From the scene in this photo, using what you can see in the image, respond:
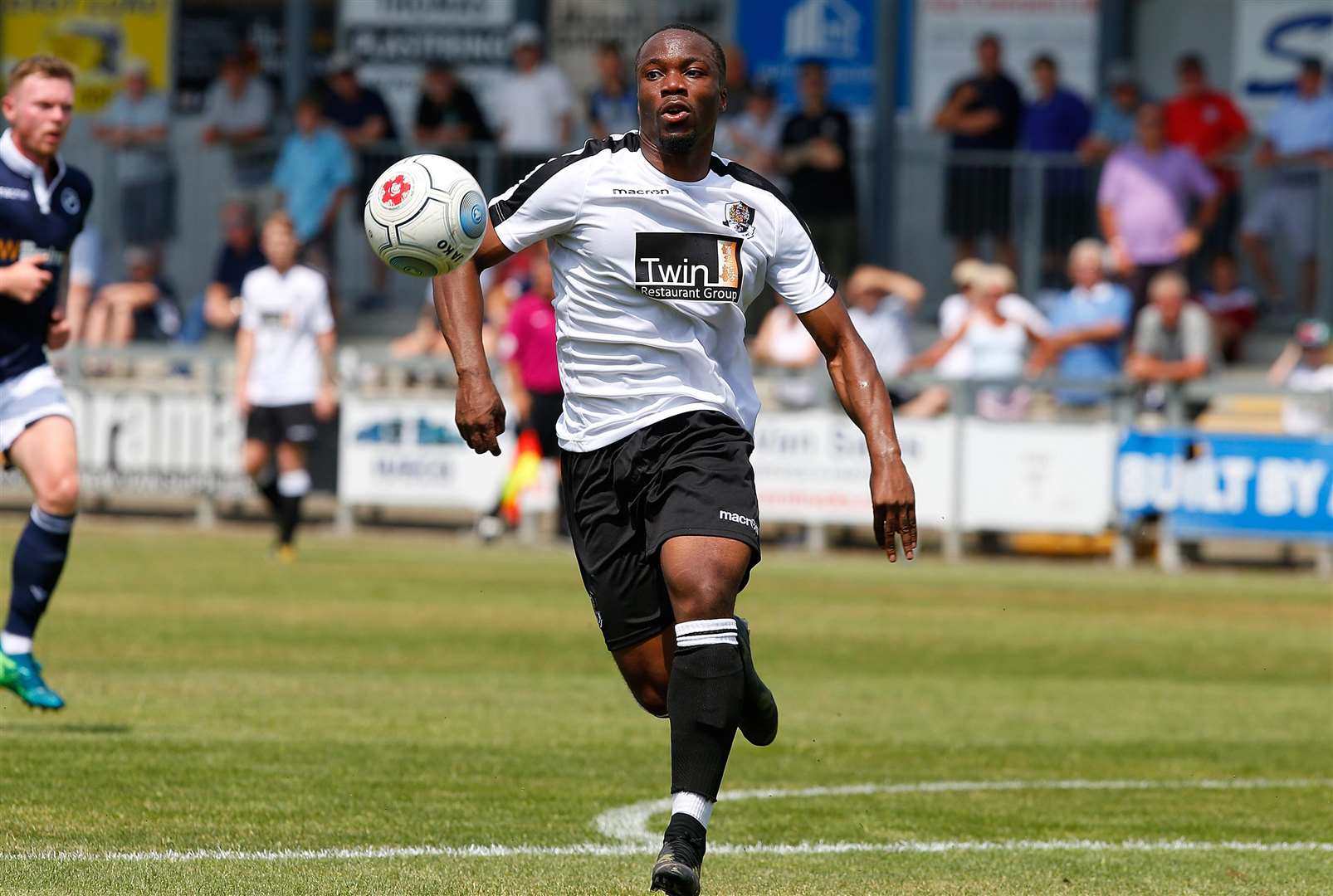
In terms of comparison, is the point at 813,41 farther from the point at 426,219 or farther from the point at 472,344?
the point at 472,344

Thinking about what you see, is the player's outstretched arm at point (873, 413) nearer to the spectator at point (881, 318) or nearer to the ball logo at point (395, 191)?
the ball logo at point (395, 191)

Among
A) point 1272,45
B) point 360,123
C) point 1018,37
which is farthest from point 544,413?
point 1272,45

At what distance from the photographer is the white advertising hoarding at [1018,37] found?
2539 centimetres

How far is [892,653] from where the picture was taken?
510 inches

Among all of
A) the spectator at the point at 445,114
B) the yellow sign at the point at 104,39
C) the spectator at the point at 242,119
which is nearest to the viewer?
the spectator at the point at 445,114

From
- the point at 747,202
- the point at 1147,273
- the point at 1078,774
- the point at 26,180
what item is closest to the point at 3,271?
the point at 26,180

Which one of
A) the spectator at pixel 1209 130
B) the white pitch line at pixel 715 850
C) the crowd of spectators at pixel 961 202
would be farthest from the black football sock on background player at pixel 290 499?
the white pitch line at pixel 715 850

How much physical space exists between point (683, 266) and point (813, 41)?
67.5 ft

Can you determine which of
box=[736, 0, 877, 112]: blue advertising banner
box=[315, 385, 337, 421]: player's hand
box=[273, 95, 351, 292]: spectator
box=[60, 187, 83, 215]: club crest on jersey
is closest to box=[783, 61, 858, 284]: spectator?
box=[736, 0, 877, 112]: blue advertising banner

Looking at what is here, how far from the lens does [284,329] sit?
18.0 m

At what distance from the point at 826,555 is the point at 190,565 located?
19.7 feet

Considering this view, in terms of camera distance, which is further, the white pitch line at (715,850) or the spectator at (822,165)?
the spectator at (822,165)

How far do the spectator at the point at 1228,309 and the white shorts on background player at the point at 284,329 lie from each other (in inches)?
349

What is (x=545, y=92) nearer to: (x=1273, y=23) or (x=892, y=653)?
(x=1273, y=23)
